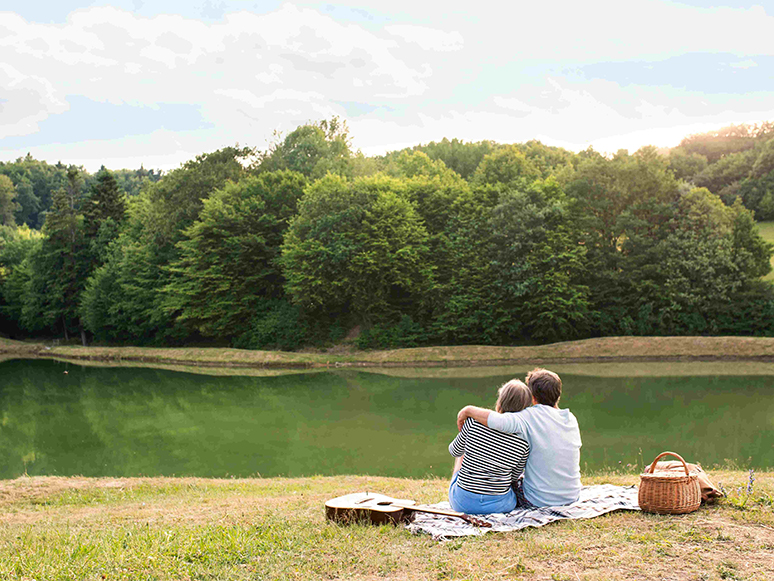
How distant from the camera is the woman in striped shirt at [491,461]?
246 inches

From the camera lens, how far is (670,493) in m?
6.00

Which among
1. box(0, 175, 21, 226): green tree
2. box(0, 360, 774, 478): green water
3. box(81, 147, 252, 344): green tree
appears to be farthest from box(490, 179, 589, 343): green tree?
box(0, 175, 21, 226): green tree

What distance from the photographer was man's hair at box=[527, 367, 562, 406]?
633cm

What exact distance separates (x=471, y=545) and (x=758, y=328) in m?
33.3

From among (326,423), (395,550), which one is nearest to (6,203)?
(326,423)

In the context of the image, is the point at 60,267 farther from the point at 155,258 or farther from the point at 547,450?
the point at 547,450

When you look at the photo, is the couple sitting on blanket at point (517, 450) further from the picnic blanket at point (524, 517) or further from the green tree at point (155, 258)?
the green tree at point (155, 258)

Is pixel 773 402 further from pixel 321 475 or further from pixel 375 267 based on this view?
pixel 375 267

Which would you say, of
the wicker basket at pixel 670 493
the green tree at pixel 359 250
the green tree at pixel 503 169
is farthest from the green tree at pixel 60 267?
the wicker basket at pixel 670 493

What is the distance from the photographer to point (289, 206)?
4234 centimetres

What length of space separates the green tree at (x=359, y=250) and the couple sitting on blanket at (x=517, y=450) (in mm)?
29037

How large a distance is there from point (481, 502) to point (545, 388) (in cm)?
123

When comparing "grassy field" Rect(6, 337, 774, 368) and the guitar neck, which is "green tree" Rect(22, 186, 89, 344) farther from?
Result: the guitar neck

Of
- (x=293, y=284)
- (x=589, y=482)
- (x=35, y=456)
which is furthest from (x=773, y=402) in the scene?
(x=293, y=284)
